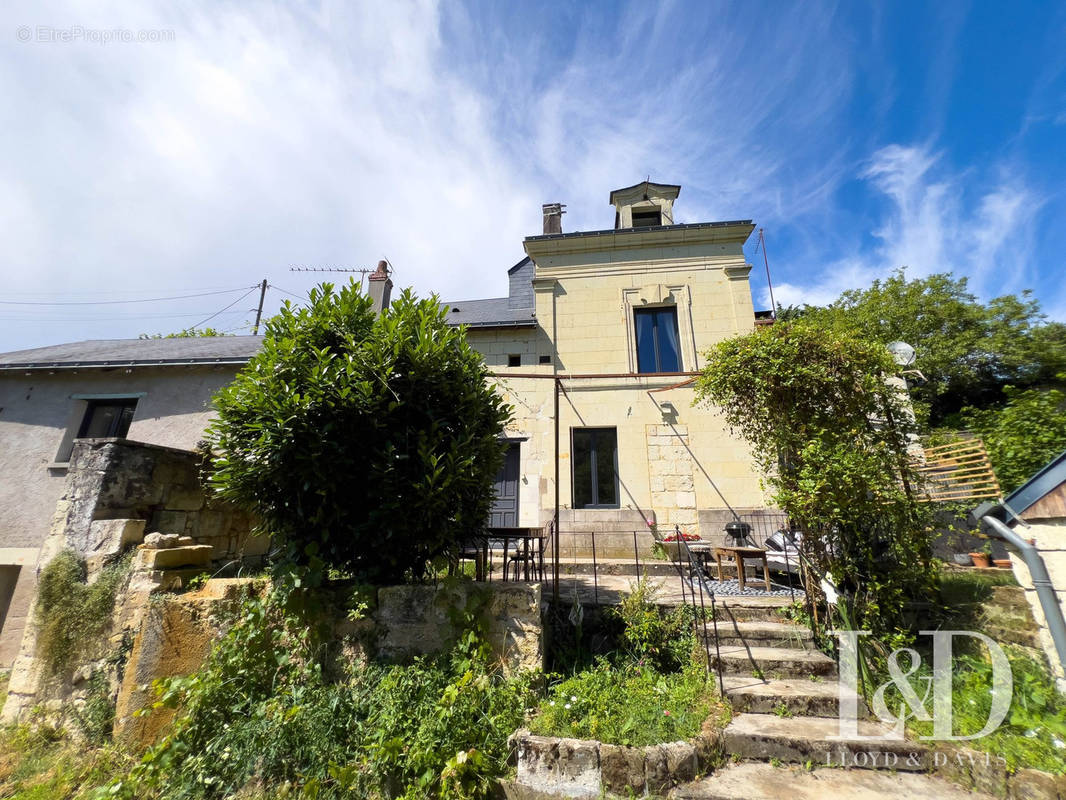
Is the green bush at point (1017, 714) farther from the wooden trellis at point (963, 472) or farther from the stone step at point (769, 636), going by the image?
the wooden trellis at point (963, 472)

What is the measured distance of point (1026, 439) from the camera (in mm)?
6566

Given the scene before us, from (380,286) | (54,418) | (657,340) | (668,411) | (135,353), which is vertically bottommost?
(54,418)

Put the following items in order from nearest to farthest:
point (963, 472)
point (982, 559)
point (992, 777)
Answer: point (992, 777)
point (982, 559)
point (963, 472)

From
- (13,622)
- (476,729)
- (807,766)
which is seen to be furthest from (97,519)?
(807,766)

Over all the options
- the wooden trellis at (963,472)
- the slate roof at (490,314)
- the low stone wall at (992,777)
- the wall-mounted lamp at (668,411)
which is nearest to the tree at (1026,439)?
the wooden trellis at (963,472)

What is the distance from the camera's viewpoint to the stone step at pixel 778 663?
3477mm

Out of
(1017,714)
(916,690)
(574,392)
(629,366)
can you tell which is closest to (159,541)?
(916,690)

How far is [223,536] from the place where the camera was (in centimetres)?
525

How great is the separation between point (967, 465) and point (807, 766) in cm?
536

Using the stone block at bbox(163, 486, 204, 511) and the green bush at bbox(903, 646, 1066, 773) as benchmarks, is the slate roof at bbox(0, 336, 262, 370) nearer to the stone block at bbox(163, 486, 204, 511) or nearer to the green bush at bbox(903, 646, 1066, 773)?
the stone block at bbox(163, 486, 204, 511)

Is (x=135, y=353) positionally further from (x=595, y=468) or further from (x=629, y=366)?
A: (x=629, y=366)

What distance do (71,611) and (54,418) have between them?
19.8 ft

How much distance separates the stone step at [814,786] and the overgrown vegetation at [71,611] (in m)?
5.14

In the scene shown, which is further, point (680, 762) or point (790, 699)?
point (790, 699)
